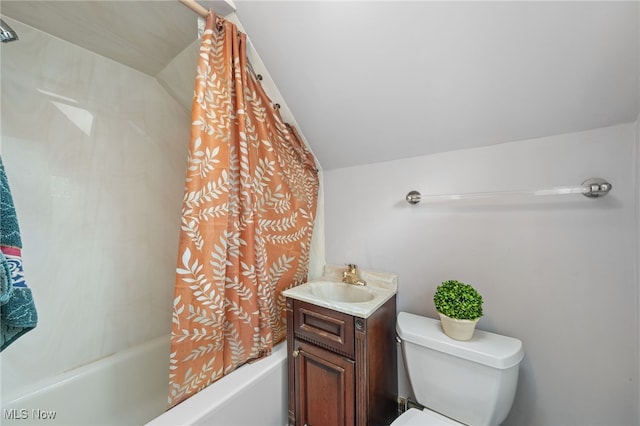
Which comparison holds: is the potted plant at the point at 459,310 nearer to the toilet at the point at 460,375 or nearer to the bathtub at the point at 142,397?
the toilet at the point at 460,375

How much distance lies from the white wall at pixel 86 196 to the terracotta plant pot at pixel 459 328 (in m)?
1.76

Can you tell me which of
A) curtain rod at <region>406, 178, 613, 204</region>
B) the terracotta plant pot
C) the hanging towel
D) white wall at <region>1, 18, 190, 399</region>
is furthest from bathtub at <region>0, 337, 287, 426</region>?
curtain rod at <region>406, 178, 613, 204</region>

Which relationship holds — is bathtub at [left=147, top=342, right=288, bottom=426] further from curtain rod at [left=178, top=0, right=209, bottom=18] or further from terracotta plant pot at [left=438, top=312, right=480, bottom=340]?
curtain rod at [left=178, top=0, right=209, bottom=18]

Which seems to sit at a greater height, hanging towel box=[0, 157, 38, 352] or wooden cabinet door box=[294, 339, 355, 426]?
hanging towel box=[0, 157, 38, 352]

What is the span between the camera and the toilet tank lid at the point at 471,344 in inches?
31.3

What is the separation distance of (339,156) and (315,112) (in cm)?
30

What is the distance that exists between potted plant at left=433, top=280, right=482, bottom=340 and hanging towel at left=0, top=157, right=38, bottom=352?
1.31 m

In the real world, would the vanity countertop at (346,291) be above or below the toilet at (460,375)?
above

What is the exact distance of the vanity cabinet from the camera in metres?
0.95

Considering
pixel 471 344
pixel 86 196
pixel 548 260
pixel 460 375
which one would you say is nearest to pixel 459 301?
pixel 471 344

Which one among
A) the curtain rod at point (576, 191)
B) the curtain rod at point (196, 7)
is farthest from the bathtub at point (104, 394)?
the curtain rod at point (576, 191)

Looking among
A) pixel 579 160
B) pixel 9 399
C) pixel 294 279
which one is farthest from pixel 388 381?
pixel 9 399

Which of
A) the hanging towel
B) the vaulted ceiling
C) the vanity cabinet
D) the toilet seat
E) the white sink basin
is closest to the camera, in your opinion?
the hanging towel

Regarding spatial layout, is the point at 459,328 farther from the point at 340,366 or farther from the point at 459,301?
the point at 340,366
